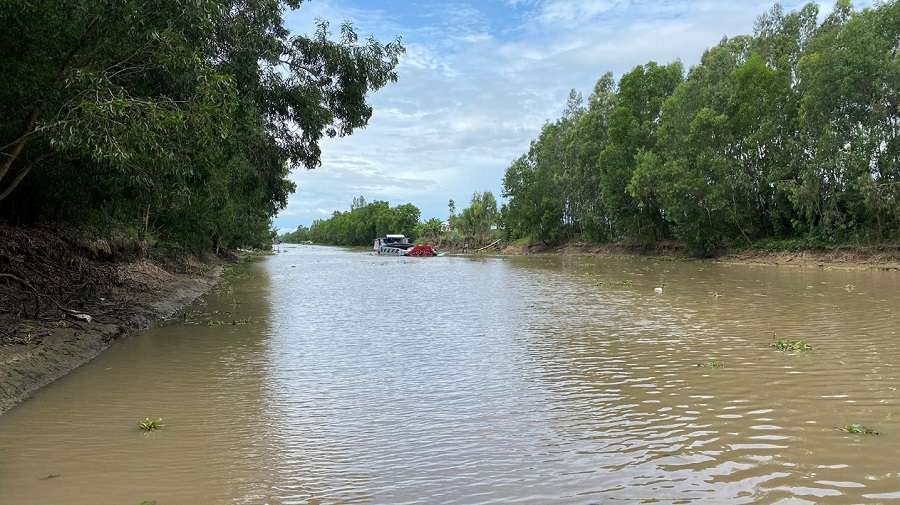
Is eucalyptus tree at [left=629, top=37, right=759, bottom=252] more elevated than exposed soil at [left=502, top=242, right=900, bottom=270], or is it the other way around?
eucalyptus tree at [left=629, top=37, right=759, bottom=252]

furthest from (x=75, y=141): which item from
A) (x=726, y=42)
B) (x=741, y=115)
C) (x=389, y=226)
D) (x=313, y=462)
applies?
(x=389, y=226)

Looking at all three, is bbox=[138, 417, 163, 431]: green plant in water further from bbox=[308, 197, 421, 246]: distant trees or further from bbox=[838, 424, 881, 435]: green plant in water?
bbox=[308, 197, 421, 246]: distant trees

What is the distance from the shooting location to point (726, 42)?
5062 centimetres

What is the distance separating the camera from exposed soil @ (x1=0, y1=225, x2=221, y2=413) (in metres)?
8.71

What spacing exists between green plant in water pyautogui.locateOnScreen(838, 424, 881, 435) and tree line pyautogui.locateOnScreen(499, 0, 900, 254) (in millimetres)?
29925

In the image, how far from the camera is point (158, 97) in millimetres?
9102

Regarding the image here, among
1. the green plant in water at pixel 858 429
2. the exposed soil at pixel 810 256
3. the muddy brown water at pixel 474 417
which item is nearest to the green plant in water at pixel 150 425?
the muddy brown water at pixel 474 417

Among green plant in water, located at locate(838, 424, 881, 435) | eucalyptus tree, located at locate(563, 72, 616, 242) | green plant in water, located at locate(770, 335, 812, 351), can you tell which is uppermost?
eucalyptus tree, located at locate(563, 72, 616, 242)

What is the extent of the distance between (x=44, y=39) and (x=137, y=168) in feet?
7.67

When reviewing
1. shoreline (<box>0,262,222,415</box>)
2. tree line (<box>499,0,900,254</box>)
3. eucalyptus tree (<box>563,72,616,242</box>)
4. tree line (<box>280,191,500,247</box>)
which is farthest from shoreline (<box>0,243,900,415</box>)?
tree line (<box>280,191,500,247</box>)

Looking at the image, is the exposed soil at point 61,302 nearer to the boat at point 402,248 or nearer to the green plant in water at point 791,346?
the green plant in water at point 791,346

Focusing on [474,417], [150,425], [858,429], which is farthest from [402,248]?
[858,429]

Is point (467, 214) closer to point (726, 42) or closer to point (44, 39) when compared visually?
point (726, 42)

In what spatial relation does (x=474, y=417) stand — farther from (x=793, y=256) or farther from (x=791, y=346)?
(x=793, y=256)
